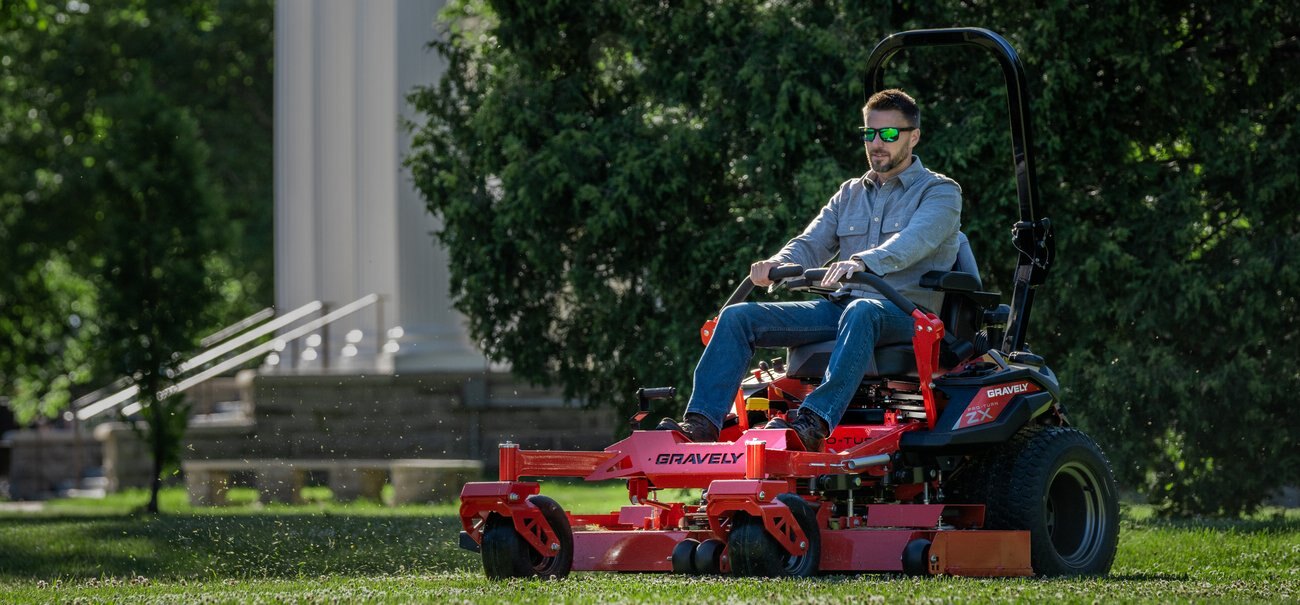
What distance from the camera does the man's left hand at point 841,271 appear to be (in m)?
7.28

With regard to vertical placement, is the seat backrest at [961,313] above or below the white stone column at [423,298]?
below

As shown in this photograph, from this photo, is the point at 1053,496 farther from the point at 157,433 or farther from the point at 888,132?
the point at 157,433

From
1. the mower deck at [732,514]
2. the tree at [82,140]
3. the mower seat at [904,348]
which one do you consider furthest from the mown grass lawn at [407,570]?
the tree at [82,140]

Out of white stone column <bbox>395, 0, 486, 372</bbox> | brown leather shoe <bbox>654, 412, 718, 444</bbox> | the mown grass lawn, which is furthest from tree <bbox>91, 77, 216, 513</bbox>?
brown leather shoe <bbox>654, 412, 718, 444</bbox>

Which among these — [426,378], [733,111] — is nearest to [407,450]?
[426,378]

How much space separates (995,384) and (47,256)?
26899 mm

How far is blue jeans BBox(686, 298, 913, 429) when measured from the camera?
7.11 m

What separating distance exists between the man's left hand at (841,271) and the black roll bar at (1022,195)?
1063 mm

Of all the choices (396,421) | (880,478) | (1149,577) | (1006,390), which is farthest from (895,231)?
(396,421)

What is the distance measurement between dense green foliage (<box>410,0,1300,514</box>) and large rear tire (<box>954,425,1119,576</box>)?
4.66 metres

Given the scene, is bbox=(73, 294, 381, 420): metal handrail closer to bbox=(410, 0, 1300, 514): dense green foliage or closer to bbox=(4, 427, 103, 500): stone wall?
bbox=(4, 427, 103, 500): stone wall

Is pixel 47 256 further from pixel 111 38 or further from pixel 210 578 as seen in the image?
pixel 210 578

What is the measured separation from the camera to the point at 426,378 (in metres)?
20.5

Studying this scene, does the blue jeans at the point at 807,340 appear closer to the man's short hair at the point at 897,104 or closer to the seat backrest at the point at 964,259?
the seat backrest at the point at 964,259
